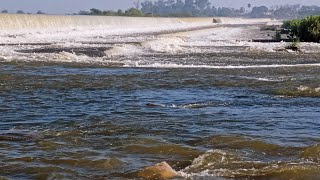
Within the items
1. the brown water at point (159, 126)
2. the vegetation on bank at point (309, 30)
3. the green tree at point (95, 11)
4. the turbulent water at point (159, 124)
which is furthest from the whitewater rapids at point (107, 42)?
the green tree at point (95, 11)

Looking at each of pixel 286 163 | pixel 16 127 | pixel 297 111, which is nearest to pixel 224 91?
pixel 297 111

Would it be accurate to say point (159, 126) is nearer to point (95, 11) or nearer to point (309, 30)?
point (309, 30)

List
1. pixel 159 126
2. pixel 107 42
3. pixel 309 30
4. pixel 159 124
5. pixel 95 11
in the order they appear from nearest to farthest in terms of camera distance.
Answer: pixel 159 126 → pixel 159 124 → pixel 309 30 → pixel 107 42 → pixel 95 11

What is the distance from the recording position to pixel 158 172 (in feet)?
22.1

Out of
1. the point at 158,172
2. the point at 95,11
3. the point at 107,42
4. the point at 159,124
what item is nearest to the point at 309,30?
the point at 107,42

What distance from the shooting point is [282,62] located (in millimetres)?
24859

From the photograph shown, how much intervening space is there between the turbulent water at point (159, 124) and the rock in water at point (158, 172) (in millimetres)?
122

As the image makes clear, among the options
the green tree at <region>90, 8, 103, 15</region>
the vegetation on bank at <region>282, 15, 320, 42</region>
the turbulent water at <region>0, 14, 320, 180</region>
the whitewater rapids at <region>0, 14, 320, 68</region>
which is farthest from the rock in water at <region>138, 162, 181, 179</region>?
the green tree at <region>90, 8, 103, 15</region>

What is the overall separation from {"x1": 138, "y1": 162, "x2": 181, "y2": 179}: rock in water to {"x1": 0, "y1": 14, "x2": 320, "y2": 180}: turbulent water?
122mm

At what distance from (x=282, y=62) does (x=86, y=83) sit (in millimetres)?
10938

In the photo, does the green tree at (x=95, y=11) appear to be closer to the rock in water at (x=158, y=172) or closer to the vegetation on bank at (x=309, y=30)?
the vegetation on bank at (x=309, y=30)

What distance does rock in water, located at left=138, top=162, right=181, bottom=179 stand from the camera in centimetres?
667

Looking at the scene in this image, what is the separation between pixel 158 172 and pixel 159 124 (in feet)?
10.3

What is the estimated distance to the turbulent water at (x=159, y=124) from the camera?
717 cm
